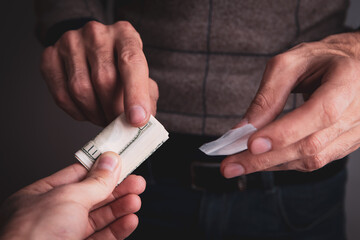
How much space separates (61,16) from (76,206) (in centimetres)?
63

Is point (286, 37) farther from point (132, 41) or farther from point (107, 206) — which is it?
point (107, 206)

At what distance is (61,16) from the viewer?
36.5 inches

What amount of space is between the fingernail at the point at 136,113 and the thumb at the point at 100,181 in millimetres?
115

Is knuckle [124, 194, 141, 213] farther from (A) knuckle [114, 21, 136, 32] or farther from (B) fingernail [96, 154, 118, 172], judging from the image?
(A) knuckle [114, 21, 136, 32]

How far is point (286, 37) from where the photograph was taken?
896 mm

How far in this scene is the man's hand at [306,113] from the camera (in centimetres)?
52

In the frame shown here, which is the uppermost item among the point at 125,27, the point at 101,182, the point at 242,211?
the point at 125,27

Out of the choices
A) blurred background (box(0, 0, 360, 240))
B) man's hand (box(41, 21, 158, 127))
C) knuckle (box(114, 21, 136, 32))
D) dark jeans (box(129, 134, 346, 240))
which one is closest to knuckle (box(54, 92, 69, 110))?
man's hand (box(41, 21, 158, 127))

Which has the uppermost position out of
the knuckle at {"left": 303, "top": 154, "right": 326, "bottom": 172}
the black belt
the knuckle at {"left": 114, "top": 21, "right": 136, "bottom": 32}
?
the knuckle at {"left": 114, "top": 21, "right": 136, "bottom": 32}

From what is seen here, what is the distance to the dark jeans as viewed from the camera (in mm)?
918

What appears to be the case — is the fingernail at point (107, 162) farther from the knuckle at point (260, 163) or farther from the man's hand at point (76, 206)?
the knuckle at point (260, 163)

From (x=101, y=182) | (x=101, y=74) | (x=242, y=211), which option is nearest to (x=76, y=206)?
(x=101, y=182)

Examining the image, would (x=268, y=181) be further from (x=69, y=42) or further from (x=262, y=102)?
(x=69, y=42)

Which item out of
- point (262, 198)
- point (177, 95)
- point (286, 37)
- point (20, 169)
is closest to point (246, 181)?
point (262, 198)
